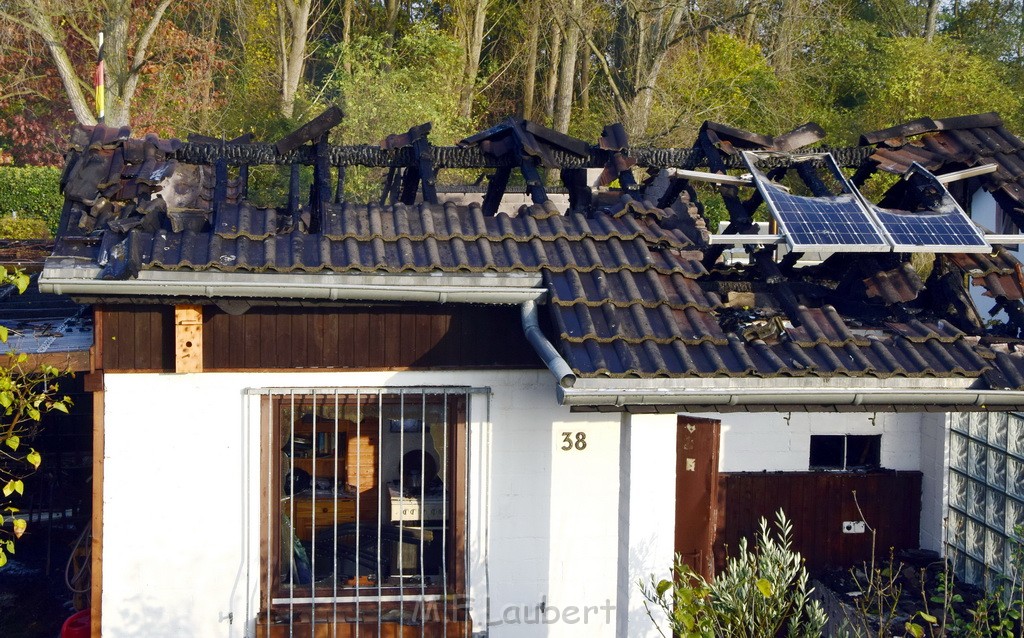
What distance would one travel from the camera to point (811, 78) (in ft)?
85.9

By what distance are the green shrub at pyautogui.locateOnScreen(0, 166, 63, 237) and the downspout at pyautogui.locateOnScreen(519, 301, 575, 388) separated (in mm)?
16663

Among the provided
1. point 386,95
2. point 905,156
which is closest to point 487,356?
point 905,156

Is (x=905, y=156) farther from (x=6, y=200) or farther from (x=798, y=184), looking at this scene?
(x=6, y=200)

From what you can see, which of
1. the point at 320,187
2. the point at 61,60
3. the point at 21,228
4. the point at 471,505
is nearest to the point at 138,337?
the point at 320,187

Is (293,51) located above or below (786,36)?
below

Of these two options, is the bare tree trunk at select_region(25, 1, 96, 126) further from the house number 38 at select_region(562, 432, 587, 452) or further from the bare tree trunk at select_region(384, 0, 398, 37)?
the house number 38 at select_region(562, 432, 587, 452)

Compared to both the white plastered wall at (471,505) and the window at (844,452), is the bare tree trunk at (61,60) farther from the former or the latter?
the window at (844,452)

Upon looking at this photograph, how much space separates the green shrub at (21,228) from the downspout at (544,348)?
591 inches

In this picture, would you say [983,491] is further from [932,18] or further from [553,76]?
[932,18]

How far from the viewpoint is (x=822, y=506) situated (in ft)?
31.0

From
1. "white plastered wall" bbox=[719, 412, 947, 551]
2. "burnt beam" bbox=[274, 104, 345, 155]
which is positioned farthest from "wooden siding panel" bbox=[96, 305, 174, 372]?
"white plastered wall" bbox=[719, 412, 947, 551]

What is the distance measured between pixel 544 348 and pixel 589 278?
80 centimetres

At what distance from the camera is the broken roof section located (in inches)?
226

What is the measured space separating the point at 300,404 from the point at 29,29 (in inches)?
690
